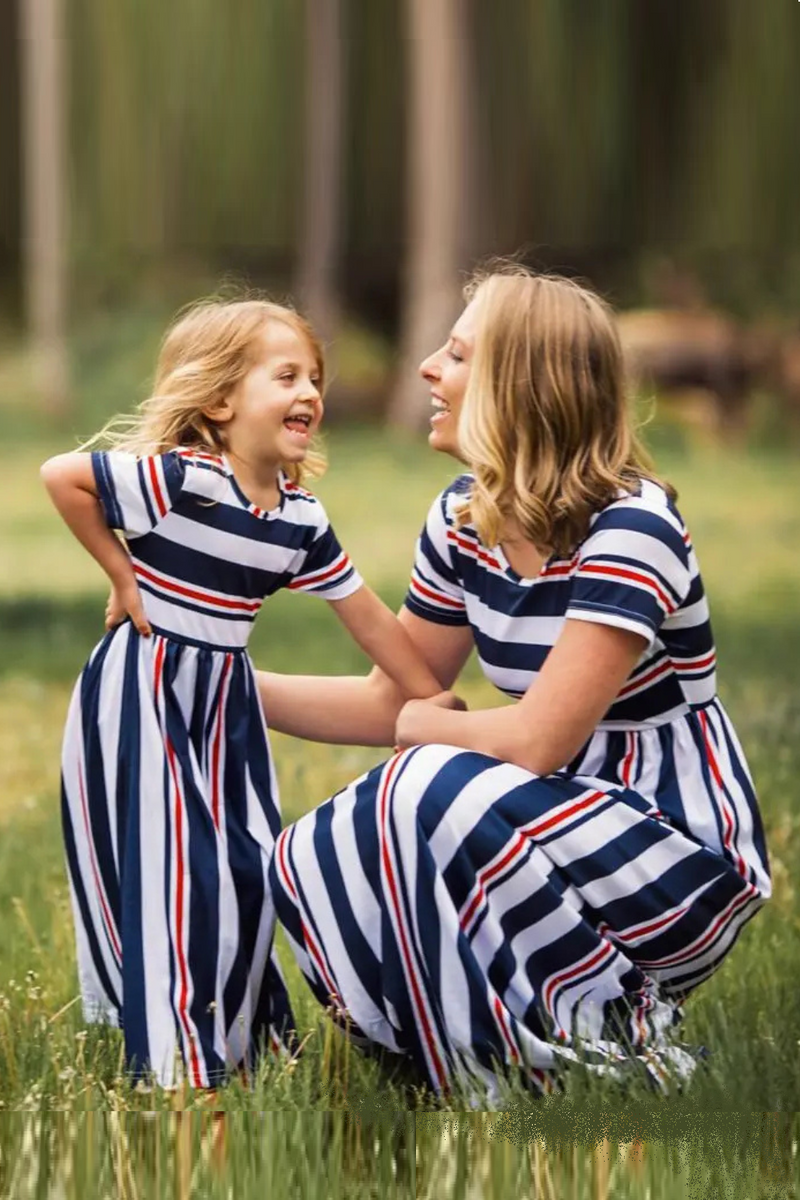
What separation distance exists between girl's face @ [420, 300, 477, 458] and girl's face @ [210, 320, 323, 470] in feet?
0.51

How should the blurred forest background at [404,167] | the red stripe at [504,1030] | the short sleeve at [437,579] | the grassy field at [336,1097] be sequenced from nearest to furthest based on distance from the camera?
the grassy field at [336,1097] < the red stripe at [504,1030] < the short sleeve at [437,579] < the blurred forest background at [404,167]

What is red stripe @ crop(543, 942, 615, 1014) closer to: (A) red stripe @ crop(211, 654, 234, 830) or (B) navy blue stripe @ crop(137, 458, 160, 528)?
(A) red stripe @ crop(211, 654, 234, 830)

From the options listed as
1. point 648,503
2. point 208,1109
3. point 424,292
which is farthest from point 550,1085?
point 424,292

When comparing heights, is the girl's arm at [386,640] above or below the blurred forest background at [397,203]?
below

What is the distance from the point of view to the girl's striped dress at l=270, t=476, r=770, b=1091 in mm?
2199

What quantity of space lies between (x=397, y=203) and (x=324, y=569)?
1112 cm

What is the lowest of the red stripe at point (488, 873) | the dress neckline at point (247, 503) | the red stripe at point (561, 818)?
the red stripe at point (488, 873)

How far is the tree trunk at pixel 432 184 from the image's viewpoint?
1192 cm

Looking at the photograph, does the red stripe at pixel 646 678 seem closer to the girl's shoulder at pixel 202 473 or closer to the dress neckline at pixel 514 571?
the dress neckline at pixel 514 571

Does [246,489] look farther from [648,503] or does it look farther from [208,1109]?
[208,1109]

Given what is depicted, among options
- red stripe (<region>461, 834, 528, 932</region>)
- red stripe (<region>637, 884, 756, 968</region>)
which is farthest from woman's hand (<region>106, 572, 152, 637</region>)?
red stripe (<region>637, 884, 756, 968</region>)

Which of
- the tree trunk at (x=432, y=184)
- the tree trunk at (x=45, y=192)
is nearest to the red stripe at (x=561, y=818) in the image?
the tree trunk at (x=432, y=184)

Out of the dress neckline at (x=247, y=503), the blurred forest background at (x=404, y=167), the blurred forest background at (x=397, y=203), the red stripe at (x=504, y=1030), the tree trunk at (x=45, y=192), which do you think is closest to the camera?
the red stripe at (x=504, y=1030)

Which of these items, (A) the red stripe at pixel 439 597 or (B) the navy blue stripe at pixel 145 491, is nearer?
(B) the navy blue stripe at pixel 145 491
